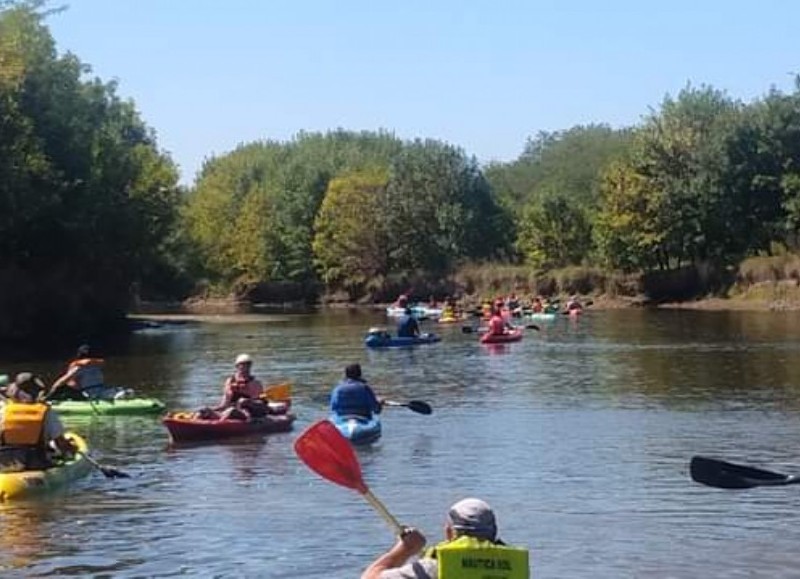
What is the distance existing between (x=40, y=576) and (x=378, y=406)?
1068cm

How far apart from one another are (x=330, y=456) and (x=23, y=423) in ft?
27.6

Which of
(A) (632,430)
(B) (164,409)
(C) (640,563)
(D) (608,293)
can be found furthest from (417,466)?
(D) (608,293)

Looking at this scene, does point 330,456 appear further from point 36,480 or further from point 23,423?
point 23,423

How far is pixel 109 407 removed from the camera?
90.5ft

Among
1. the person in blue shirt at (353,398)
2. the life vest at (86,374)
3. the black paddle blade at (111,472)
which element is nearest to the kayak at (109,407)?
the life vest at (86,374)

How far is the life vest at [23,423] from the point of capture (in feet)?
59.9

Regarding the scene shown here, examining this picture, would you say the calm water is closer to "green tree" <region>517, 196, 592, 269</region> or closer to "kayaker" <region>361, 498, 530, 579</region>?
"kayaker" <region>361, 498, 530, 579</region>

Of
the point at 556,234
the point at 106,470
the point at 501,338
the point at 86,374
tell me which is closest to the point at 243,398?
the point at 106,470

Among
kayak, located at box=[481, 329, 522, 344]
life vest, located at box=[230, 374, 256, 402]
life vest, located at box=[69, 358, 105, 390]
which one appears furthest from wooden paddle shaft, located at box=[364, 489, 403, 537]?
kayak, located at box=[481, 329, 522, 344]

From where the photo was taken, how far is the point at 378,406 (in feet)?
79.6

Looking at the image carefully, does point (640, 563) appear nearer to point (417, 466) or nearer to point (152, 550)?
point (152, 550)

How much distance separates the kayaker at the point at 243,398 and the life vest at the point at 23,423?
5.81 m

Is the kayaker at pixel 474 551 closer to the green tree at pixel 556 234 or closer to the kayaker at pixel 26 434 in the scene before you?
the kayaker at pixel 26 434

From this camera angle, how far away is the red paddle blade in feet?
36.6
